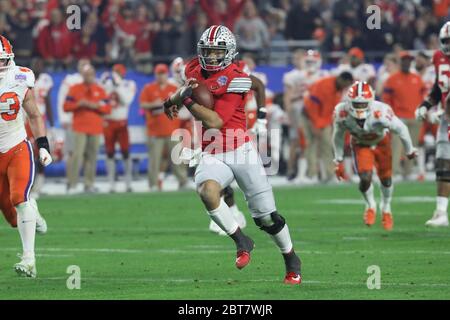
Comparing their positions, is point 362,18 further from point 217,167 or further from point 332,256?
point 217,167

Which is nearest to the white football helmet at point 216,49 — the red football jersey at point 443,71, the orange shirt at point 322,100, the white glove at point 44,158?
the white glove at point 44,158

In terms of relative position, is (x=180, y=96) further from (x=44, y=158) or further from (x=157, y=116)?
(x=157, y=116)

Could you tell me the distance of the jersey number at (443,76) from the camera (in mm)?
14414

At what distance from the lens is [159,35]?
79.6ft

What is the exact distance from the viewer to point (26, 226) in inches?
406

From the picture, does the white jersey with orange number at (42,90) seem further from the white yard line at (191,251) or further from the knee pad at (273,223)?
the knee pad at (273,223)

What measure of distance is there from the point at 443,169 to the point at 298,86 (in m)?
8.98

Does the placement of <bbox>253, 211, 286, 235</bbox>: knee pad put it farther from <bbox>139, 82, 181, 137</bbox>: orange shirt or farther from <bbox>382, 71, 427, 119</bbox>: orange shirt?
<bbox>382, 71, 427, 119</bbox>: orange shirt

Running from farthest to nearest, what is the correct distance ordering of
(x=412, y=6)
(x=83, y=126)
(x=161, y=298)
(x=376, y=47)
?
(x=412, y=6) < (x=376, y=47) < (x=83, y=126) < (x=161, y=298)

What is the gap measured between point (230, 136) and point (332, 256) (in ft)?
7.54

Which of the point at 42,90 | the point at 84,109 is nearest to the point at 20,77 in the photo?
the point at 42,90

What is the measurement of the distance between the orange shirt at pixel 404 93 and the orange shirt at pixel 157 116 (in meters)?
3.75
